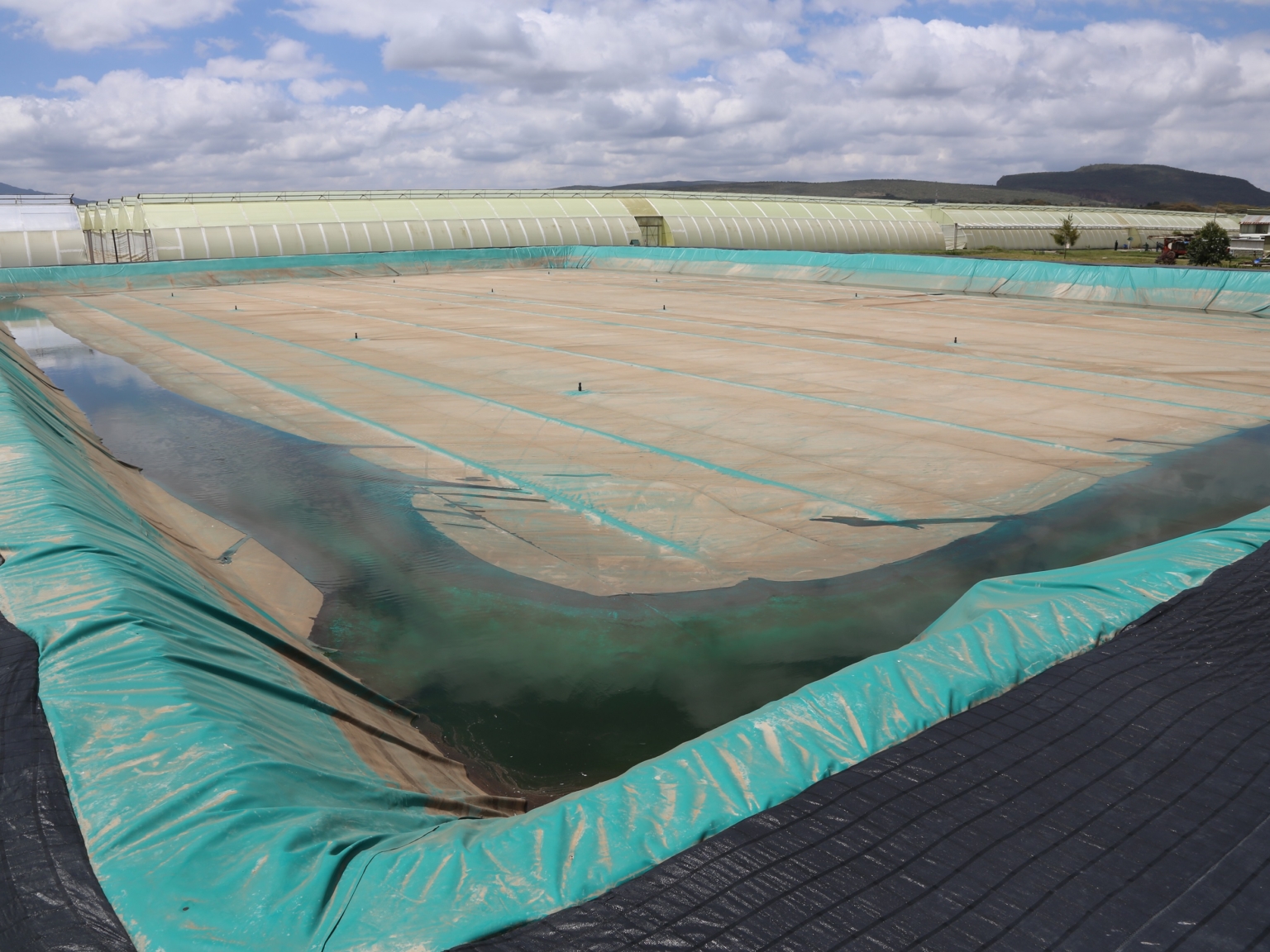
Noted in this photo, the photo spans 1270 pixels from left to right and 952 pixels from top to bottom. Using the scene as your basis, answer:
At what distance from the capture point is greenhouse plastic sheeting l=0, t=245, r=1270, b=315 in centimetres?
2108

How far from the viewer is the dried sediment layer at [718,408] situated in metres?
7.20

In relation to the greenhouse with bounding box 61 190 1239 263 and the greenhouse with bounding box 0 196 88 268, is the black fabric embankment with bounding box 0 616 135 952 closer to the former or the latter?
the greenhouse with bounding box 61 190 1239 263

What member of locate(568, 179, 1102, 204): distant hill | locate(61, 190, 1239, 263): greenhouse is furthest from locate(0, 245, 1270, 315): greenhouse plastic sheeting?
locate(568, 179, 1102, 204): distant hill

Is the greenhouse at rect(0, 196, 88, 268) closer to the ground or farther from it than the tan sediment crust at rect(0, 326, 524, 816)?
farther from it

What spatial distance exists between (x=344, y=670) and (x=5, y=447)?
2.77m

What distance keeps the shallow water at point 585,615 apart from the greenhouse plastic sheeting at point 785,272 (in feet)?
46.2

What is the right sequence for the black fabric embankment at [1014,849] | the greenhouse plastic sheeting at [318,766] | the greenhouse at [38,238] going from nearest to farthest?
the black fabric embankment at [1014,849]
the greenhouse plastic sheeting at [318,766]
the greenhouse at [38,238]

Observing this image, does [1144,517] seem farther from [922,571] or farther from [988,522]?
[922,571]

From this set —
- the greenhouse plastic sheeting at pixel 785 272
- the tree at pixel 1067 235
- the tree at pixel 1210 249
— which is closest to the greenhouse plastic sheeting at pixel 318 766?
the greenhouse plastic sheeting at pixel 785 272

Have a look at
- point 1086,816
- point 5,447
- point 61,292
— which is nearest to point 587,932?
point 1086,816

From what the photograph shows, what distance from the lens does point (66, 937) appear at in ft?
7.71

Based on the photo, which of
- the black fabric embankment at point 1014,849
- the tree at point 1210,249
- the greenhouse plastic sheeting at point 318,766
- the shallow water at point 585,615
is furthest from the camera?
the tree at point 1210,249

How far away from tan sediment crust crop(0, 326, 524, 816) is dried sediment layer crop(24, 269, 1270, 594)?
1369mm

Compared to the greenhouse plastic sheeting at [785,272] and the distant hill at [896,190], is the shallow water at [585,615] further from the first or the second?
the distant hill at [896,190]
